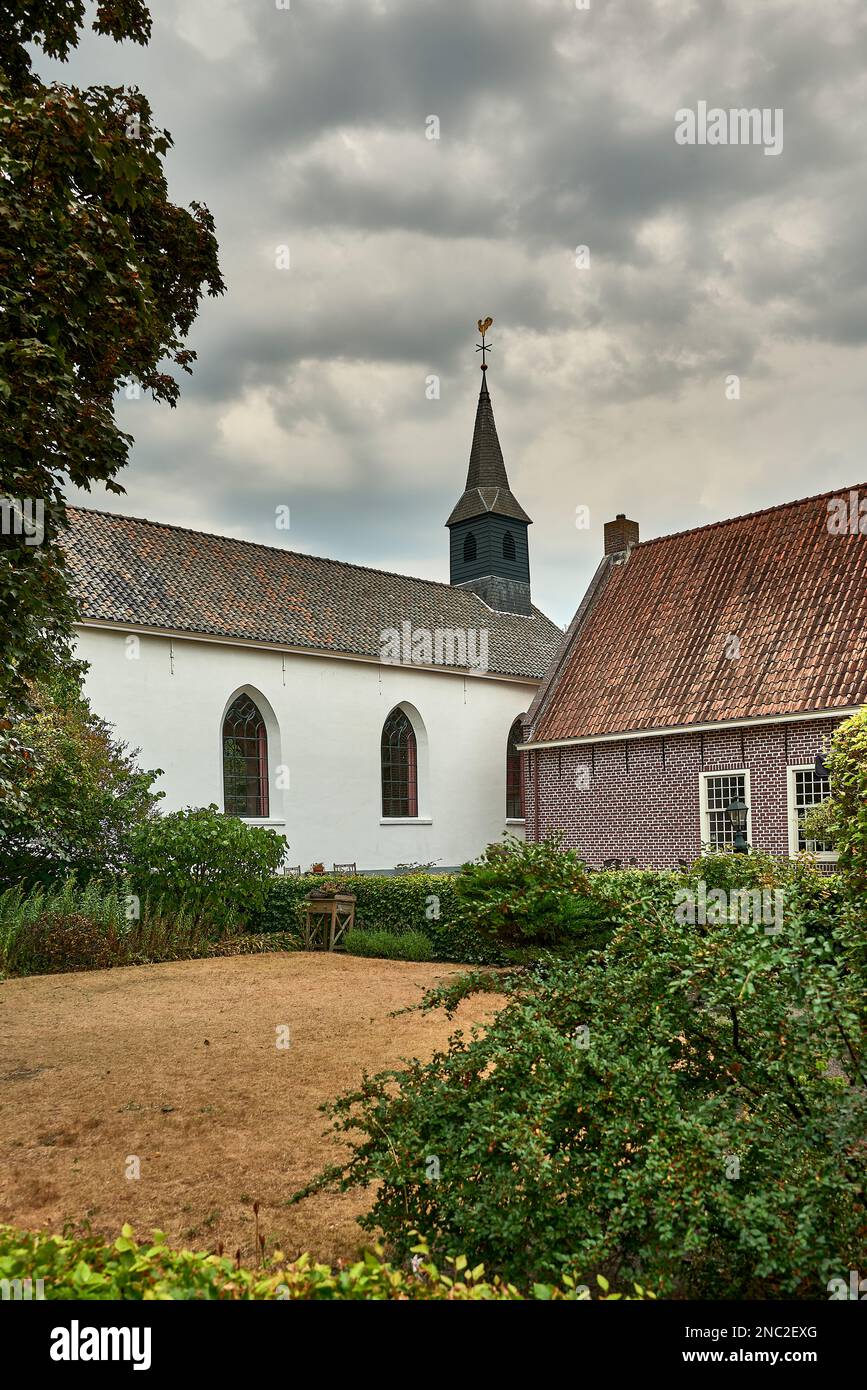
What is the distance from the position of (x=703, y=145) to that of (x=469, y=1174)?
12.0 m

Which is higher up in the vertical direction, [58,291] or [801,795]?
[58,291]

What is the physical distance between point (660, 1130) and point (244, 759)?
64.2ft

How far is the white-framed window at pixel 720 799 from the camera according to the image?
17.4m

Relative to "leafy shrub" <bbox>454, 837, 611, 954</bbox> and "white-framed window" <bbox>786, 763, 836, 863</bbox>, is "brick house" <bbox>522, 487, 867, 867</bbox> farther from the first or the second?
"leafy shrub" <bbox>454, 837, 611, 954</bbox>

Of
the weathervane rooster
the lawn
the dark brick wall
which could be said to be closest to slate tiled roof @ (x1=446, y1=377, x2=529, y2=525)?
the weathervane rooster

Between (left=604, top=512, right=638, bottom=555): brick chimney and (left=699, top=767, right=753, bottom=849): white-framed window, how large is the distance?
8.44 meters

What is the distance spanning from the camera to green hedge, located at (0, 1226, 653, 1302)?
2.21m

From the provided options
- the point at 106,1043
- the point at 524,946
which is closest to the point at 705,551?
the point at 524,946

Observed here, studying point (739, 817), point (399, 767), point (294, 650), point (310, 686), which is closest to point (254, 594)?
point (294, 650)

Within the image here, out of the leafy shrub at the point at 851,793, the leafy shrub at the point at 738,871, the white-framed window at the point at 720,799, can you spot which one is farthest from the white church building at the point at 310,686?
the leafy shrub at the point at 851,793

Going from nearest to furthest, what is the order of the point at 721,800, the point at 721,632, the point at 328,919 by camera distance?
the point at 328,919 < the point at 721,800 < the point at 721,632

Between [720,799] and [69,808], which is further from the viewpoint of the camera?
[720,799]

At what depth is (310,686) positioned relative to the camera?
22812 millimetres

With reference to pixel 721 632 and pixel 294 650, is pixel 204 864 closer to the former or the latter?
pixel 294 650
